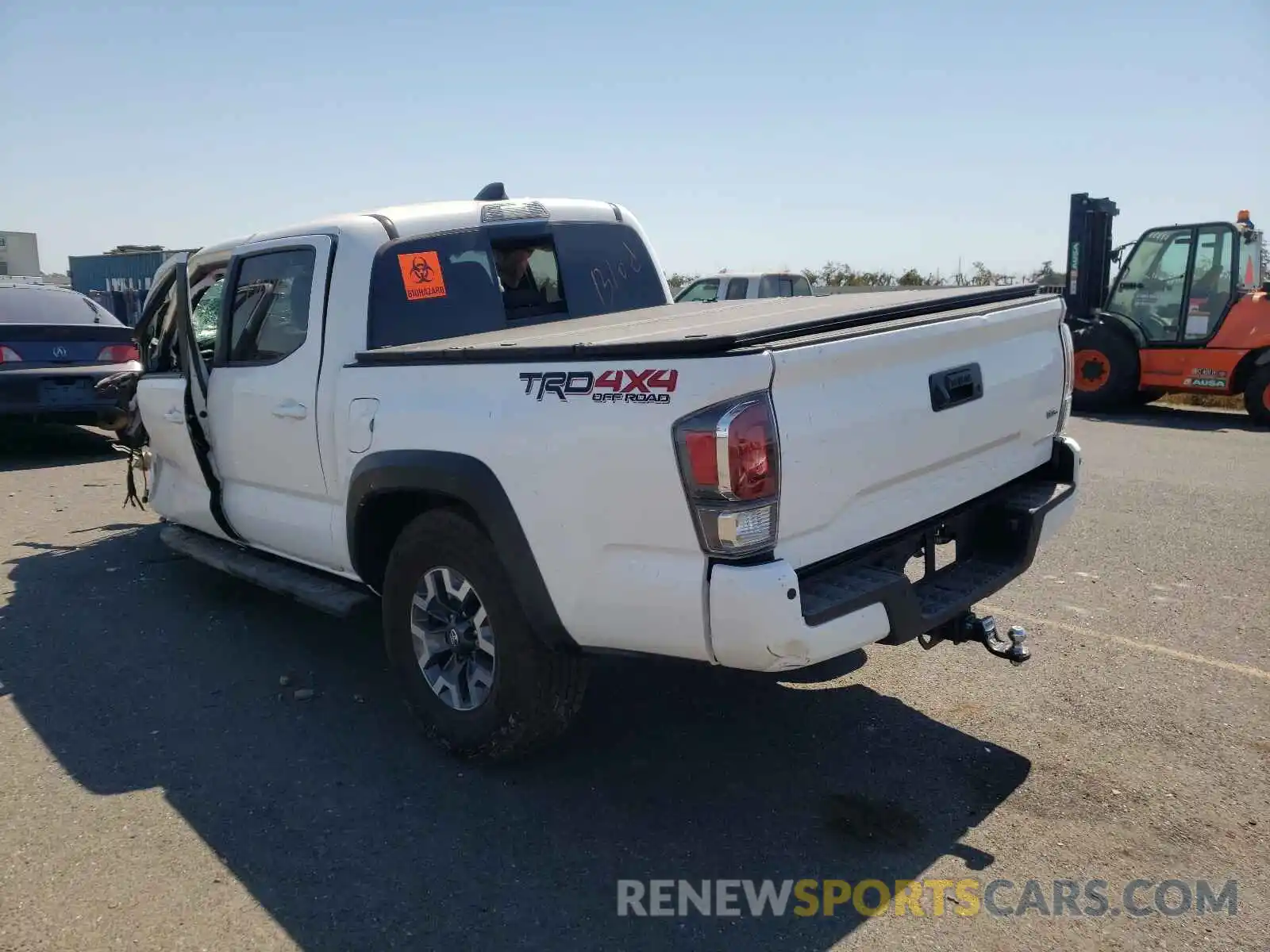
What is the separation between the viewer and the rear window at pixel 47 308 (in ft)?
34.0

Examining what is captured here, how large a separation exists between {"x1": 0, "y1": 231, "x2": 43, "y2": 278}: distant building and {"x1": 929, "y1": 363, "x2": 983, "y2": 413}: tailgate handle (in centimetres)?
3918

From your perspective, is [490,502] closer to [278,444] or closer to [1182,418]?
[278,444]

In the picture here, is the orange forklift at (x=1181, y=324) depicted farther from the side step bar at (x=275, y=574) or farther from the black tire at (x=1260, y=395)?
the side step bar at (x=275, y=574)

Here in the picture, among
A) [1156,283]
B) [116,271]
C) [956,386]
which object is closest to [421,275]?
[956,386]

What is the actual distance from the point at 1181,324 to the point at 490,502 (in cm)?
1226

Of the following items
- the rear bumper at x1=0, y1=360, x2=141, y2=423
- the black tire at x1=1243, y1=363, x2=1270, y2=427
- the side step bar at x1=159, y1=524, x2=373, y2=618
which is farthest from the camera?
the black tire at x1=1243, y1=363, x2=1270, y2=427

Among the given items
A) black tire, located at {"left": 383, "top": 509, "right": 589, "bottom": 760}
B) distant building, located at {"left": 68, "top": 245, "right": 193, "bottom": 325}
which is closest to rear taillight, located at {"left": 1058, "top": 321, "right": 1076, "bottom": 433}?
black tire, located at {"left": 383, "top": 509, "right": 589, "bottom": 760}

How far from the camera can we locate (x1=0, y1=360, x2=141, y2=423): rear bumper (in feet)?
32.1

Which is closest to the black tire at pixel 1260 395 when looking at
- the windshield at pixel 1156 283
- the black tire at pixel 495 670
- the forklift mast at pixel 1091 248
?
the windshield at pixel 1156 283

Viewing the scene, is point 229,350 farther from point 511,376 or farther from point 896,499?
point 896,499

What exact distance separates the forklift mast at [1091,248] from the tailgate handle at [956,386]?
11948 mm

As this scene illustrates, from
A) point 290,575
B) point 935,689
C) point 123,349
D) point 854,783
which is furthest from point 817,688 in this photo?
point 123,349

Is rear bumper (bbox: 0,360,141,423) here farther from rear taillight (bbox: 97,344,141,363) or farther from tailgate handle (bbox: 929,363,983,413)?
tailgate handle (bbox: 929,363,983,413)

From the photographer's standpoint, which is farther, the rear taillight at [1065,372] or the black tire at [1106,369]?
the black tire at [1106,369]
